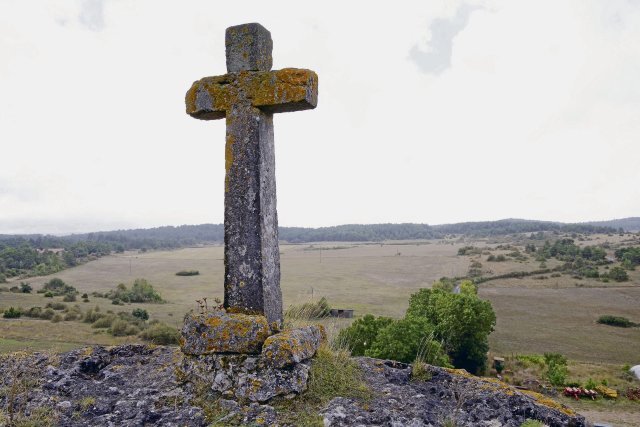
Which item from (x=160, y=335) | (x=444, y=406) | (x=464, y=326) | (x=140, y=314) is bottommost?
(x=140, y=314)

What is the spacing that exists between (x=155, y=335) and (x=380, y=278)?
54.1 metres

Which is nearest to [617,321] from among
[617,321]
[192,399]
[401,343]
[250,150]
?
[617,321]

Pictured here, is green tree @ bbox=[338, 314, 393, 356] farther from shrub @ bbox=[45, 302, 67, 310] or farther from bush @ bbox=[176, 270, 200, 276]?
bush @ bbox=[176, 270, 200, 276]

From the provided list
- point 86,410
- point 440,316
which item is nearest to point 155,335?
point 440,316

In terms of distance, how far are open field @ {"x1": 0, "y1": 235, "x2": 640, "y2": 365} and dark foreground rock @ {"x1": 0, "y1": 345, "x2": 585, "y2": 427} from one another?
2511mm

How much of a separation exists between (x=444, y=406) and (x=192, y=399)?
2.53 m

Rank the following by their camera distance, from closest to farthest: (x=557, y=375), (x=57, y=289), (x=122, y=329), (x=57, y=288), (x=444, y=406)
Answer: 1. (x=444, y=406)
2. (x=557, y=375)
3. (x=122, y=329)
4. (x=57, y=289)
5. (x=57, y=288)

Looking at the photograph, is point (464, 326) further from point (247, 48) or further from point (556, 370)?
point (247, 48)

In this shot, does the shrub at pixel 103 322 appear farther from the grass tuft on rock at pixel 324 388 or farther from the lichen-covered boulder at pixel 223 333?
the grass tuft on rock at pixel 324 388

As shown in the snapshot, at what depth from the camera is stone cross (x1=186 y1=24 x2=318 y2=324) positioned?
17.8 feet

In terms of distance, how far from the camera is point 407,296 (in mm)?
61844

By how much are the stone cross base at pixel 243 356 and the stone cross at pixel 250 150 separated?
417 mm

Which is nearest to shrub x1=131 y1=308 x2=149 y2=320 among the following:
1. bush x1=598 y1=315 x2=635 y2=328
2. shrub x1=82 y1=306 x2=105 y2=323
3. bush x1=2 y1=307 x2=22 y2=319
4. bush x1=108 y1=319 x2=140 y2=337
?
shrub x1=82 y1=306 x2=105 y2=323

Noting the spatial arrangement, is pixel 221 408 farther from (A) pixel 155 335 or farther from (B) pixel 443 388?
(A) pixel 155 335
